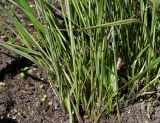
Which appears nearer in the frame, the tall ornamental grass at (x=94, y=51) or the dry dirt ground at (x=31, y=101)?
the tall ornamental grass at (x=94, y=51)

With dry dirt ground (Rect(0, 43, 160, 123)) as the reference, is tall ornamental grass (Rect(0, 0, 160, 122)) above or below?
above

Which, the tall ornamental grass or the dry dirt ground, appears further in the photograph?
the dry dirt ground

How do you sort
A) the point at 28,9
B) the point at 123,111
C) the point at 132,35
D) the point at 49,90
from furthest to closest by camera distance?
1. the point at 49,90
2. the point at 123,111
3. the point at 132,35
4. the point at 28,9

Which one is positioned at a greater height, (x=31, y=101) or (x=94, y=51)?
(x=94, y=51)

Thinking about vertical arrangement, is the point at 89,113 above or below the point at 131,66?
below

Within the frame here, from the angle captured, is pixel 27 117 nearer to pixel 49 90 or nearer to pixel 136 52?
pixel 49 90

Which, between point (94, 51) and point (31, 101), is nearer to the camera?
point (94, 51)

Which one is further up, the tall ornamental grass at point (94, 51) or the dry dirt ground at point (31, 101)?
the tall ornamental grass at point (94, 51)

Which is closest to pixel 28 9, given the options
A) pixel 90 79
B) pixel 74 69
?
pixel 74 69
